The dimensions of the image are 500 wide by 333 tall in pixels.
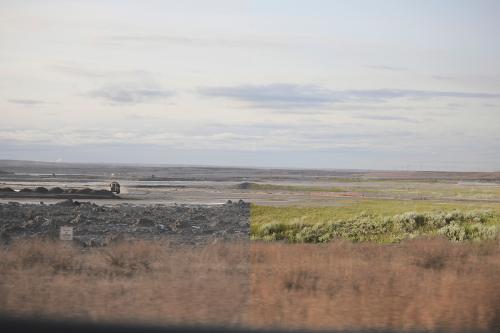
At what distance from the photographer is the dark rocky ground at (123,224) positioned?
835 inches

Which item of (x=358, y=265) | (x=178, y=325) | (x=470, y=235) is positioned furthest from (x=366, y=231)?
(x=178, y=325)

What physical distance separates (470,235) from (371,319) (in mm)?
18794

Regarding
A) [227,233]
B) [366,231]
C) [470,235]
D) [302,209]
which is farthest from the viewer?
[302,209]

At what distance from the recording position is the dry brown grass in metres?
9.07

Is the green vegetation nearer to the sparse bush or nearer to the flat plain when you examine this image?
the sparse bush

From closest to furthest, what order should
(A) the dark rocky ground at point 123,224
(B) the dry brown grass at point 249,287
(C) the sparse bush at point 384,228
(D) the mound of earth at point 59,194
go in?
(B) the dry brown grass at point 249,287 < (A) the dark rocky ground at point 123,224 < (C) the sparse bush at point 384,228 < (D) the mound of earth at point 59,194

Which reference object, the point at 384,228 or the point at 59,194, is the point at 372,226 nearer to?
the point at 384,228

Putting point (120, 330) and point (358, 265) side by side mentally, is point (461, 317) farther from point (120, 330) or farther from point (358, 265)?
point (120, 330)

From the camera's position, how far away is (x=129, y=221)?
27.1m

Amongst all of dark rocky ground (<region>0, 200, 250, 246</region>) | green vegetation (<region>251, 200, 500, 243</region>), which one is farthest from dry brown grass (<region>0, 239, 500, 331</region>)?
green vegetation (<region>251, 200, 500, 243</region>)

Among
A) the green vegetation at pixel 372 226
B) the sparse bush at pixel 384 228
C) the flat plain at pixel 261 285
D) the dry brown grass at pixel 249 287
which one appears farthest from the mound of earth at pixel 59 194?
the dry brown grass at pixel 249 287

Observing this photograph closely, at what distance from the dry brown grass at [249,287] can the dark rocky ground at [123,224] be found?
5802 millimetres

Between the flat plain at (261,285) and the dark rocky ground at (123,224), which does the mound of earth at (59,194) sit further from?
the flat plain at (261,285)

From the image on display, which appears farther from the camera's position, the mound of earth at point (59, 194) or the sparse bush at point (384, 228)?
the mound of earth at point (59, 194)
